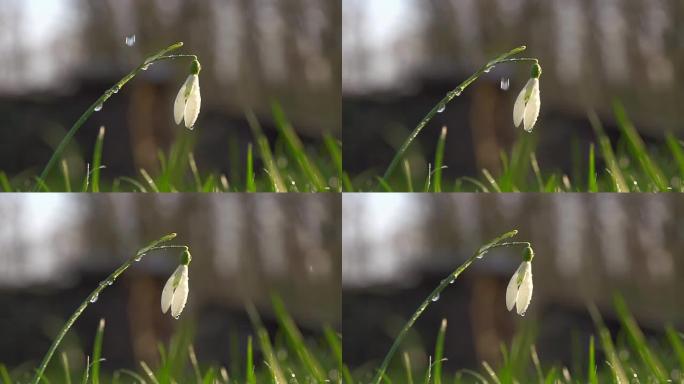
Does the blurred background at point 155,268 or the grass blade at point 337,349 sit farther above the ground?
the blurred background at point 155,268

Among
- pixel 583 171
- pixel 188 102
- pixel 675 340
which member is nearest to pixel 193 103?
pixel 188 102

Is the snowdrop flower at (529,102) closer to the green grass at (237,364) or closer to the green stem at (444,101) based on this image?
the green stem at (444,101)

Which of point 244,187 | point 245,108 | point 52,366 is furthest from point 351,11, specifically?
point 52,366

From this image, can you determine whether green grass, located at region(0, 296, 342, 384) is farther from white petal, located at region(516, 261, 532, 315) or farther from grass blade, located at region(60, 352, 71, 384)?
white petal, located at region(516, 261, 532, 315)

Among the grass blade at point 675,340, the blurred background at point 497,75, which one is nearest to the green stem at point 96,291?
the blurred background at point 497,75

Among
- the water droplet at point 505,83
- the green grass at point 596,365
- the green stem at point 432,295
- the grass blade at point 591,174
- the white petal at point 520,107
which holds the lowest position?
the green grass at point 596,365

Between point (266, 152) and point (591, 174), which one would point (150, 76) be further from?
point (591, 174)

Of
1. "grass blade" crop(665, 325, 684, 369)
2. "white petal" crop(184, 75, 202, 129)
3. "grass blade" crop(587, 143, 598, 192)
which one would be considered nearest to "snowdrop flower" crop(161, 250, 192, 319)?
"white petal" crop(184, 75, 202, 129)
